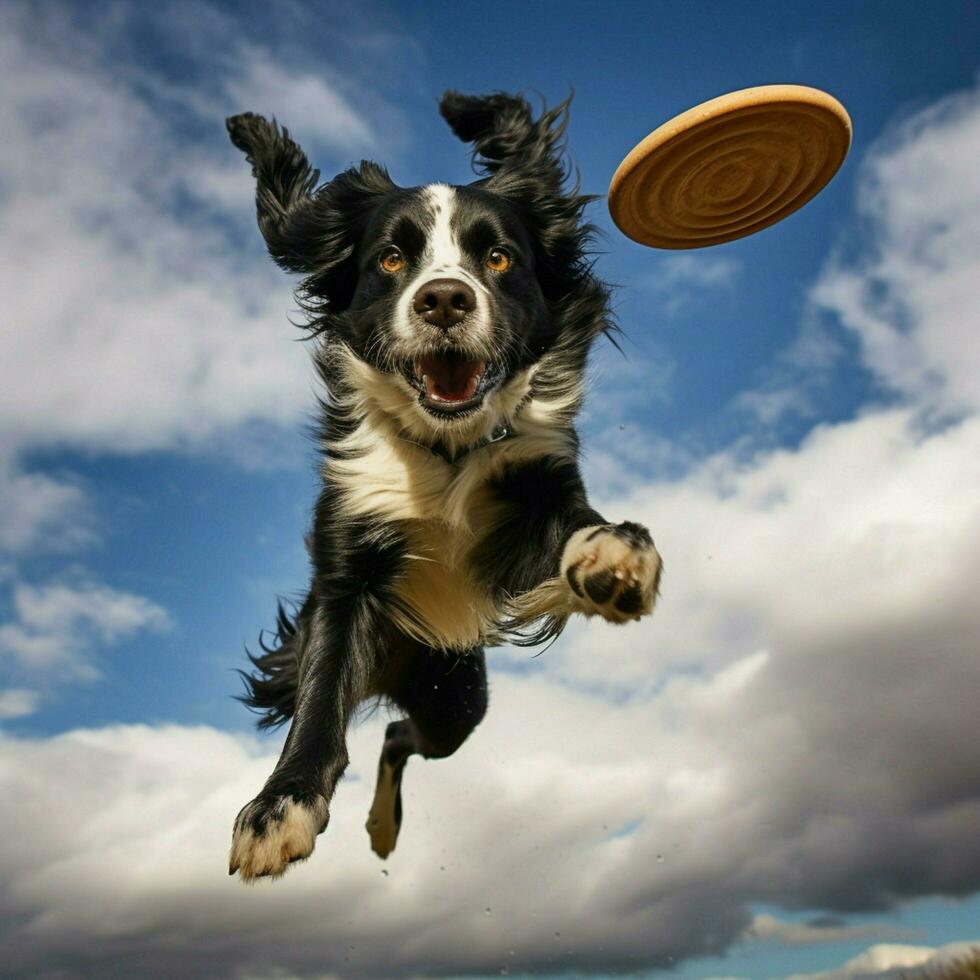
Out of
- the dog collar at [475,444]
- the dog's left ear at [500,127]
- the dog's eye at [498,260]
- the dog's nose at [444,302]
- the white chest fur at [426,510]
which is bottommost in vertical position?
the white chest fur at [426,510]

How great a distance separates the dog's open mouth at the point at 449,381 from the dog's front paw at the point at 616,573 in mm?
983

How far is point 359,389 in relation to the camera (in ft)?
19.6

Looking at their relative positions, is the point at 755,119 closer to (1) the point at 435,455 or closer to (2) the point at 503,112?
(2) the point at 503,112

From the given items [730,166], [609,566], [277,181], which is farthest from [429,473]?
[730,166]

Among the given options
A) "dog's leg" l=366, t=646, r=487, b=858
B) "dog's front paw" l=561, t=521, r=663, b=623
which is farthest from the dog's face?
"dog's leg" l=366, t=646, r=487, b=858

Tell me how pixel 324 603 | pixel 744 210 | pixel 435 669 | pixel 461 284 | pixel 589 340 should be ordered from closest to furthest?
pixel 461 284, pixel 324 603, pixel 589 340, pixel 435 669, pixel 744 210

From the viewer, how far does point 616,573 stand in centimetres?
477

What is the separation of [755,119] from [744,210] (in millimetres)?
1072

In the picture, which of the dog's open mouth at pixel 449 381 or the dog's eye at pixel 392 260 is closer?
the dog's open mouth at pixel 449 381

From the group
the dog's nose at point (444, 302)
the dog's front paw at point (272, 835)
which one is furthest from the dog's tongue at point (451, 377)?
the dog's front paw at point (272, 835)

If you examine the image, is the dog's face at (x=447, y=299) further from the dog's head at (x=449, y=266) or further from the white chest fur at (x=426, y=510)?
the white chest fur at (x=426, y=510)

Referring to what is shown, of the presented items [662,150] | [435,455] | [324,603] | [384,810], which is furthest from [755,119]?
[384,810]

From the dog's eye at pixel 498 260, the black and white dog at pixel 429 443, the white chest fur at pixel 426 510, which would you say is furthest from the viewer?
the white chest fur at pixel 426 510

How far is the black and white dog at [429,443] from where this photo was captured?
17.0ft
